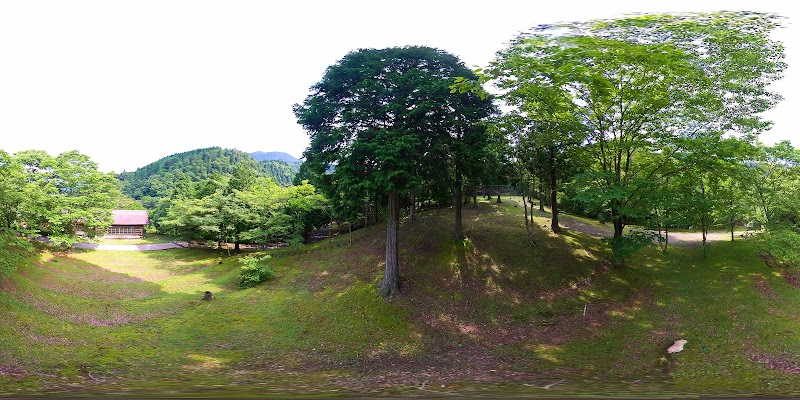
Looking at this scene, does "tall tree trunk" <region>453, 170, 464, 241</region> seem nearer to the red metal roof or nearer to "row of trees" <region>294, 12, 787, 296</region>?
"row of trees" <region>294, 12, 787, 296</region>

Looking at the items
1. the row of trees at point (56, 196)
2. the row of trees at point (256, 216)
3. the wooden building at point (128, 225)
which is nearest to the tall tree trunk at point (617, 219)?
the row of trees at point (256, 216)

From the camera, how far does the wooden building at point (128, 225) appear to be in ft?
173

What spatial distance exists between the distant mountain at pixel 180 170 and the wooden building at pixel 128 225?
959 inches

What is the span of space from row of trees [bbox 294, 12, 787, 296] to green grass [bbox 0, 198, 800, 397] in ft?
7.82

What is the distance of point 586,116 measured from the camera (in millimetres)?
15062

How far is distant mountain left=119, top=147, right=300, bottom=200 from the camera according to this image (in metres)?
89.8

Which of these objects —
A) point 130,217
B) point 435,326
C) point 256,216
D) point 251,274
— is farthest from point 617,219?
point 130,217

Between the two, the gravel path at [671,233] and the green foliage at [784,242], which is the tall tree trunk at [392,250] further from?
the green foliage at [784,242]

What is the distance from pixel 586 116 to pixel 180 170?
4244 inches

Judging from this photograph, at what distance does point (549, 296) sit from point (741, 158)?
8982 millimetres

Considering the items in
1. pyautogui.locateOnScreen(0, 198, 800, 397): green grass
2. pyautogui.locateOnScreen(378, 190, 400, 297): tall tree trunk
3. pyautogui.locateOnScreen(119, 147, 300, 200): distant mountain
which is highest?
pyautogui.locateOnScreen(119, 147, 300, 200): distant mountain

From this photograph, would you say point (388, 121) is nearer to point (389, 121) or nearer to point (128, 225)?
point (389, 121)

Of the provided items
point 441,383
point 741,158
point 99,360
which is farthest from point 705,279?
point 99,360

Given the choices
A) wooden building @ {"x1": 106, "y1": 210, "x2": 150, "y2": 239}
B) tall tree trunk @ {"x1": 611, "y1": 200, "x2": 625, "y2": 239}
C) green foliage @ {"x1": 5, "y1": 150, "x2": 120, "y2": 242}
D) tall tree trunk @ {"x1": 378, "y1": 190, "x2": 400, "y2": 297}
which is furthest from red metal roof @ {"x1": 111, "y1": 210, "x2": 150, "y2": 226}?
tall tree trunk @ {"x1": 611, "y1": 200, "x2": 625, "y2": 239}
